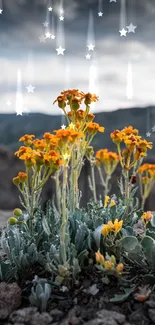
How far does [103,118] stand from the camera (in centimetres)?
476

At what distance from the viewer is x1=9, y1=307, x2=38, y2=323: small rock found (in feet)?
4.82

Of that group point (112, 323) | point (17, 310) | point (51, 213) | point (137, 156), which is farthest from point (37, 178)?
point (112, 323)

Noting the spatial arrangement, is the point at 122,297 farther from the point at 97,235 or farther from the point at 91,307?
the point at 97,235

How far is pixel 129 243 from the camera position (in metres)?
1.58

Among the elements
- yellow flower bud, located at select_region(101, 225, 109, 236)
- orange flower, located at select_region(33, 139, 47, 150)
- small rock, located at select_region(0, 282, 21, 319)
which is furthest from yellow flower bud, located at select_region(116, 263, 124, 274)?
orange flower, located at select_region(33, 139, 47, 150)

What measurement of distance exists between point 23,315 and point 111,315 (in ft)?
0.89

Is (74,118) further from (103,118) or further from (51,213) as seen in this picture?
(103,118)

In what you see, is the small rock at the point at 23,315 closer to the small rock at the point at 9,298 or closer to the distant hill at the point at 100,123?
the small rock at the point at 9,298

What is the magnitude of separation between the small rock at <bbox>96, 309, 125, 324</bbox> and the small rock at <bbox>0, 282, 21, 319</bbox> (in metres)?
0.28

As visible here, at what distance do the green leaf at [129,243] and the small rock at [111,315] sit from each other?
22 cm

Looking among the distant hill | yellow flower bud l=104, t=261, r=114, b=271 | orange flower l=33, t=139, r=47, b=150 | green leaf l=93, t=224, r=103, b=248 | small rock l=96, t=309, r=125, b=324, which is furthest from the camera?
the distant hill

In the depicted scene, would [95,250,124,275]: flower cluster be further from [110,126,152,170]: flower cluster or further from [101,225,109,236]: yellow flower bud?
[110,126,152,170]: flower cluster

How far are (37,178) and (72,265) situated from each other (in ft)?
1.25

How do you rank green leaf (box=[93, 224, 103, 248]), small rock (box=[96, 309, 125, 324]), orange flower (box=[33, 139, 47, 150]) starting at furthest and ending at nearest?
orange flower (box=[33, 139, 47, 150])
green leaf (box=[93, 224, 103, 248])
small rock (box=[96, 309, 125, 324])
